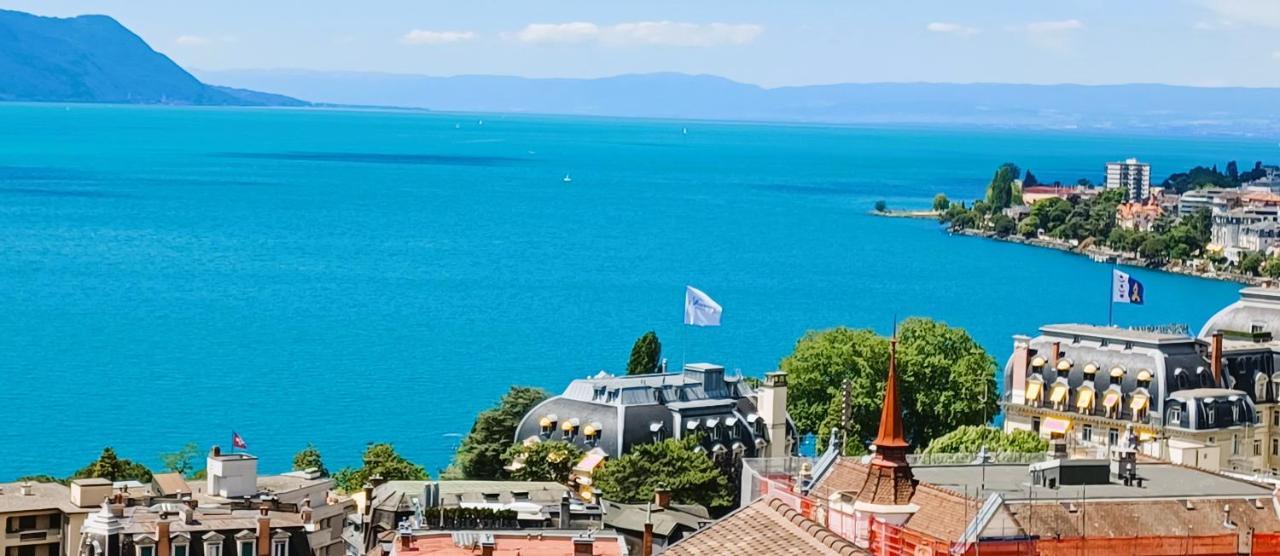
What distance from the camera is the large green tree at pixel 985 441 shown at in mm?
42219

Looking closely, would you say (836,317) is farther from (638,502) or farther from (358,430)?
(638,502)

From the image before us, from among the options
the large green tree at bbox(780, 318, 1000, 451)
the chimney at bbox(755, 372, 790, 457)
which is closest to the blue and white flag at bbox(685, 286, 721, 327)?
the chimney at bbox(755, 372, 790, 457)

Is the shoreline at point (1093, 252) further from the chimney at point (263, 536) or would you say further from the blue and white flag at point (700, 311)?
the chimney at point (263, 536)

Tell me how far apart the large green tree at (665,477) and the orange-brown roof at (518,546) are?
14.1 meters

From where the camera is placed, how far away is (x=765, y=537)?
12250mm

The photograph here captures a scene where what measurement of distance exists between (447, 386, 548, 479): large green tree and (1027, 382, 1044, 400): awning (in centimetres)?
1140

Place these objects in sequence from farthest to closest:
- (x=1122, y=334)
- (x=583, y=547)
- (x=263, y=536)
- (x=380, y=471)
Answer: (x=1122, y=334), (x=380, y=471), (x=263, y=536), (x=583, y=547)

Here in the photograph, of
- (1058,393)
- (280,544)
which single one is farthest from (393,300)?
(280,544)

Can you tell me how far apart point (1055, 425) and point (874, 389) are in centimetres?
568

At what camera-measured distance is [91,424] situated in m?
66.8

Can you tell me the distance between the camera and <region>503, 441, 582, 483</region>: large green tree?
42.2 meters

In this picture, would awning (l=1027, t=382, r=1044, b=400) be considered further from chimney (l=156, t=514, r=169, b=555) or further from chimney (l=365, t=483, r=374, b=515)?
chimney (l=156, t=514, r=169, b=555)

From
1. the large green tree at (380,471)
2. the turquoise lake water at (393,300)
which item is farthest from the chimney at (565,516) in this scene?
the turquoise lake water at (393,300)

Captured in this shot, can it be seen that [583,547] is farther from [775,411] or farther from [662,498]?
[775,411]
